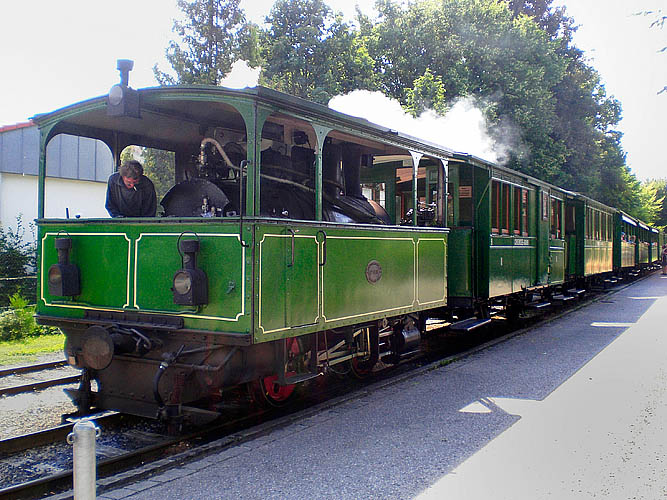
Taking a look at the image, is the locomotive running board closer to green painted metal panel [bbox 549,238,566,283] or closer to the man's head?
green painted metal panel [bbox 549,238,566,283]

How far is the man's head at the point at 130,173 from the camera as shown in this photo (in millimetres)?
5648

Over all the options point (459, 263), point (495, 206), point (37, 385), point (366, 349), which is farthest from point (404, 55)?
point (37, 385)

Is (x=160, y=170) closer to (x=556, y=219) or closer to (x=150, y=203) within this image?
(x=556, y=219)

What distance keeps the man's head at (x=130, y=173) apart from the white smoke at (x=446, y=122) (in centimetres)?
648

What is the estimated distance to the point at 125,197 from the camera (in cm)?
575

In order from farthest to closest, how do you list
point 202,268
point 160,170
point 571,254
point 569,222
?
1. point 160,170
2. point 569,222
3. point 571,254
4. point 202,268

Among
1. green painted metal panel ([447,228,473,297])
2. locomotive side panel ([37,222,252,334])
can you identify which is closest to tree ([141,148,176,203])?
green painted metal panel ([447,228,473,297])

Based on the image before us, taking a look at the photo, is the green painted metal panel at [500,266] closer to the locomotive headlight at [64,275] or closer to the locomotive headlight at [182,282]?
the locomotive headlight at [182,282]

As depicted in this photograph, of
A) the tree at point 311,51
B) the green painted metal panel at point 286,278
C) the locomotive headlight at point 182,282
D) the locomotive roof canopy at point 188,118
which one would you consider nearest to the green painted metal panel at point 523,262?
the locomotive roof canopy at point 188,118

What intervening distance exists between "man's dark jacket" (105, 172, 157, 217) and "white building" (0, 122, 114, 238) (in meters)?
15.8

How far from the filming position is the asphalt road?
3.90 meters

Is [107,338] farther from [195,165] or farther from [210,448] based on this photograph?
[195,165]

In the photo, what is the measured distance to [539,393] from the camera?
6.35 m

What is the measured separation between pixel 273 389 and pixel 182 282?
1.74m
